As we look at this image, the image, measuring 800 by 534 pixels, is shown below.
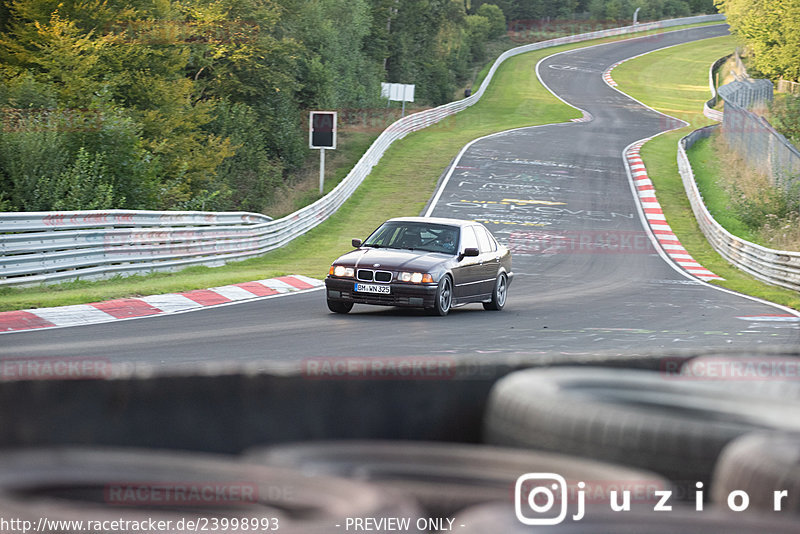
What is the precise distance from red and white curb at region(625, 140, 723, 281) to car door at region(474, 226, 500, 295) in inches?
376

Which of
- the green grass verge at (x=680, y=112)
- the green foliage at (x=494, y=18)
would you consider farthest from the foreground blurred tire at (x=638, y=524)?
the green foliage at (x=494, y=18)

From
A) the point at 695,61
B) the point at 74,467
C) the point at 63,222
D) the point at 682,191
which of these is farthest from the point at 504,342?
the point at 695,61

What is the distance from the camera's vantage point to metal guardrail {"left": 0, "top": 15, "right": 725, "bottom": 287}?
15227mm

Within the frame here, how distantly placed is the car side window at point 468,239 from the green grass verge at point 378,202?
475cm

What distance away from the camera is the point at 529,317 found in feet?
49.8

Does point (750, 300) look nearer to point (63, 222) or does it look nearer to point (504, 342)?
point (504, 342)

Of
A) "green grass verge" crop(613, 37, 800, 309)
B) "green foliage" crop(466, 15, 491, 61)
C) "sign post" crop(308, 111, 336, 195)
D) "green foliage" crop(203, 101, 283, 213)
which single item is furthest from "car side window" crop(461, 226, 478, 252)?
"green foliage" crop(466, 15, 491, 61)

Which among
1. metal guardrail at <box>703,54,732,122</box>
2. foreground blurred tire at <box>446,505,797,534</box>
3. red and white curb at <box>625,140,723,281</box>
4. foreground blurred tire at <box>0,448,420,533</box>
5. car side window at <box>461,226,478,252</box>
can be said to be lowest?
red and white curb at <box>625,140,723,281</box>

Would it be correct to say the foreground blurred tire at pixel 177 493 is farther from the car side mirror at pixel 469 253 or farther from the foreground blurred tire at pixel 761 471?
the car side mirror at pixel 469 253

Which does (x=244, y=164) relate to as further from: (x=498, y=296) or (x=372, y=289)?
(x=372, y=289)

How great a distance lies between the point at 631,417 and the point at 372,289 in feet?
37.3

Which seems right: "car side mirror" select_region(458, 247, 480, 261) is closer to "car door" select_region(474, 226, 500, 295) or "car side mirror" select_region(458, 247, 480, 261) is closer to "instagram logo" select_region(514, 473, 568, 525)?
"car door" select_region(474, 226, 500, 295)

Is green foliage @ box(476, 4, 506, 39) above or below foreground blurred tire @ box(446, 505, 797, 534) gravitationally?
above

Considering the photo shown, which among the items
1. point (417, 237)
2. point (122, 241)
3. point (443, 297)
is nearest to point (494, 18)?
point (122, 241)
